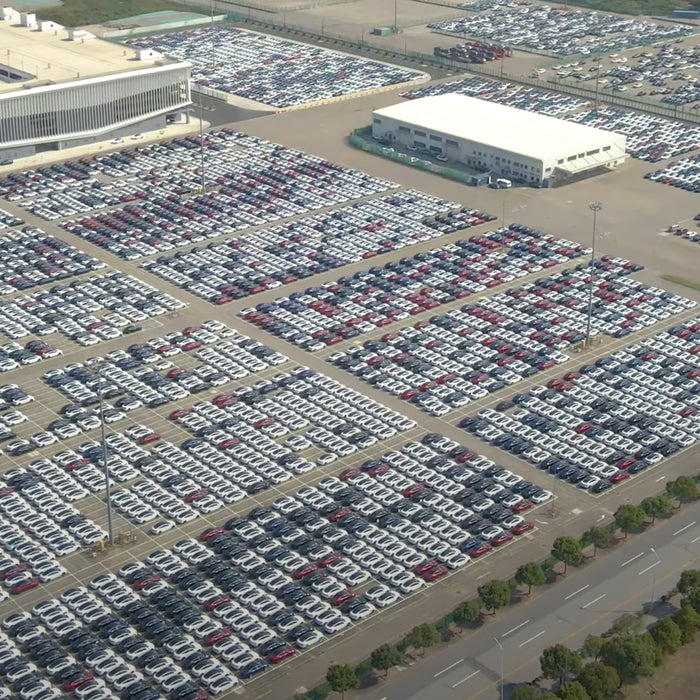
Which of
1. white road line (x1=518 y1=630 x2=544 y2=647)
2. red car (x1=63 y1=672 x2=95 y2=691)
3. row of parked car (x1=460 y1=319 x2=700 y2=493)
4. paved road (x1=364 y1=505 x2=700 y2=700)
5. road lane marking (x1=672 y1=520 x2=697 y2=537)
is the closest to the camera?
paved road (x1=364 y1=505 x2=700 y2=700)

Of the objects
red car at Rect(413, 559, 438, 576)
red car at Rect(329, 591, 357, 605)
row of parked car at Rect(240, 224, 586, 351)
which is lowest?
red car at Rect(329, 591, 357, 605)

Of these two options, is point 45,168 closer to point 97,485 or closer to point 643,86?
point 97,485

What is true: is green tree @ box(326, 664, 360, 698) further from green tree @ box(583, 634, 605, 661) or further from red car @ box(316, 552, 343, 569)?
green tree @ box(583, 634, 605, 661)

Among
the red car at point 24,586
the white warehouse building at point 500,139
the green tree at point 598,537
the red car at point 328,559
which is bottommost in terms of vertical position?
the red car at point 24,586

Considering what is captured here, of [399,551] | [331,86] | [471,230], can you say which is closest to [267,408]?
[399,551]

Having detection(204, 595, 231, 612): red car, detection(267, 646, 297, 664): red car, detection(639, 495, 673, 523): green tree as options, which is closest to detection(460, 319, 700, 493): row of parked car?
detection(639, 495, 673, 523): green tree

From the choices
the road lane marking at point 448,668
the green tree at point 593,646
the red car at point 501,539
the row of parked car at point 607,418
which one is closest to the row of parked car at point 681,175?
the row of parked car at point 607,418

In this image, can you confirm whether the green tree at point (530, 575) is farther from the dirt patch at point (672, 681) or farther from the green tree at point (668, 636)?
the dirt patch at point (672, 681)
